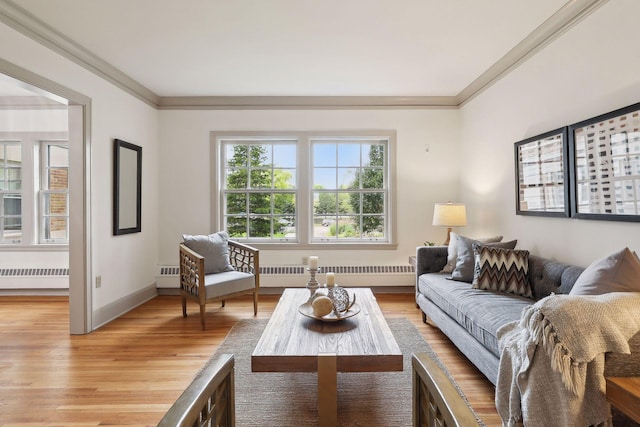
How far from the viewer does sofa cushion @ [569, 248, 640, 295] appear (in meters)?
1.70

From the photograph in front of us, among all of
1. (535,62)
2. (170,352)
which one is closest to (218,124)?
(170,352)

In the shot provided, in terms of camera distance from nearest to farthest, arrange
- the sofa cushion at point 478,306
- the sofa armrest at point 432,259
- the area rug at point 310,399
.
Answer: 1. the area rug at point 310,399
2. the sofa cushion at point 478,306
3. the sofa armrest at point 432,259

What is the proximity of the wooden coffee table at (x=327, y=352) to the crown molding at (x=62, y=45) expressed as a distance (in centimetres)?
291

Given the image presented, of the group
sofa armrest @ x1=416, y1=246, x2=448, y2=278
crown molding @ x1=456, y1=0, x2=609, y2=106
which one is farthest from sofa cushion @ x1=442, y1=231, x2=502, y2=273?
crown molding @ x1=456, y1=0, x2=609, y2=106

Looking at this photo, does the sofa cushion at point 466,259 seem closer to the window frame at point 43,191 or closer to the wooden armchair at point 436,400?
the wooden armchair at point 436,400

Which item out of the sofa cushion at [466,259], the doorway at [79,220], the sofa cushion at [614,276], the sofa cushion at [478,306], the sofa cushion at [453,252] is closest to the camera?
the sofa cushion at [614,276]

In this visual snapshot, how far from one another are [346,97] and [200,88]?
1840 millimetres

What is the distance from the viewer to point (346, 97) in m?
4.48

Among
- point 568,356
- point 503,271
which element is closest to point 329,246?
point 503,271

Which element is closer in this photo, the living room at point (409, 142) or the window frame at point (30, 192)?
the living room at point (409, 142)

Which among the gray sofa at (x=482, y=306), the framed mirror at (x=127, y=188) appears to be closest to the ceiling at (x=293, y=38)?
the framed mirror at (x=127, y=188)

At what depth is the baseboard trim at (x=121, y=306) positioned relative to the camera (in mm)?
3393

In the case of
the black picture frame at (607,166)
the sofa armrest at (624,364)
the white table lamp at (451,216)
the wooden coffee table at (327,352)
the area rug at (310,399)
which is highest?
the black picture frame at (607,166)

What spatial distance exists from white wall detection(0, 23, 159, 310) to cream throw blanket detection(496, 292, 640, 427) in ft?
11.9
